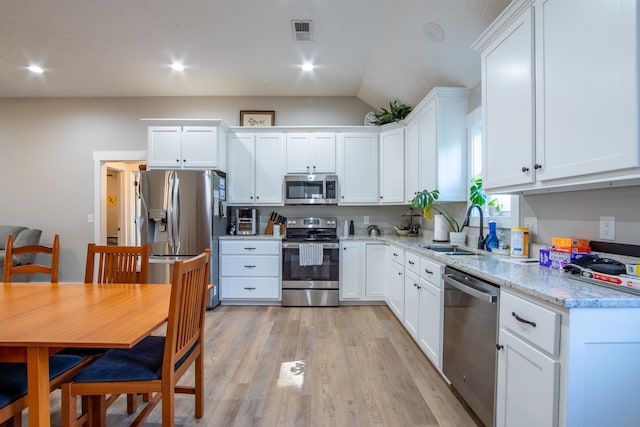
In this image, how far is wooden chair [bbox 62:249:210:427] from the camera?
1.26 meters

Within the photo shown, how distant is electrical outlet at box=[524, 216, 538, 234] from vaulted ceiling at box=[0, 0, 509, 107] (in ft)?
4.61

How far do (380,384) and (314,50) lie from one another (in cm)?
323

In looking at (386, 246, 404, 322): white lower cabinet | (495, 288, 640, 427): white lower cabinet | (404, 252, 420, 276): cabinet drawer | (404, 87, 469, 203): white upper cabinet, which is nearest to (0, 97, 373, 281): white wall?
(404, 87, 469, 203): white upper cabinet

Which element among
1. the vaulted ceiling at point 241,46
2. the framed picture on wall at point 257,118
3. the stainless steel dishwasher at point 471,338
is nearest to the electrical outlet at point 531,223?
the stainless steel dishwasher at point 471,338

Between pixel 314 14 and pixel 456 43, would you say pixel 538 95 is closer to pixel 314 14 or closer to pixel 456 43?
pixel 456 43

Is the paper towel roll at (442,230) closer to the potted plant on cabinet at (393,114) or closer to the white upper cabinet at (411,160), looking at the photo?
the white upper cabinet at (411,160)

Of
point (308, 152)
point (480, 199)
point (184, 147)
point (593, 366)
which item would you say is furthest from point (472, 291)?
point (184, 147)

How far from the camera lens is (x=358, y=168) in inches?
159

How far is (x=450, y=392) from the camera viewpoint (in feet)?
6.37

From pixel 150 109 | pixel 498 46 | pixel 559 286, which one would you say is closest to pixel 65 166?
pixel 150 109

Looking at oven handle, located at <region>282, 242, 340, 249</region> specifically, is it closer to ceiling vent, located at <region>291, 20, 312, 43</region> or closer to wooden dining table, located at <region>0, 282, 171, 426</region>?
wooden dining table, located at <region>0, 282, 171, 426</region>

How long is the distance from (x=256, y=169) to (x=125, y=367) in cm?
301

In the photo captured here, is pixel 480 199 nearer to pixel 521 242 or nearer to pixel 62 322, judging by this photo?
pixel 521 242

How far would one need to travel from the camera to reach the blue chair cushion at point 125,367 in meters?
1.27
